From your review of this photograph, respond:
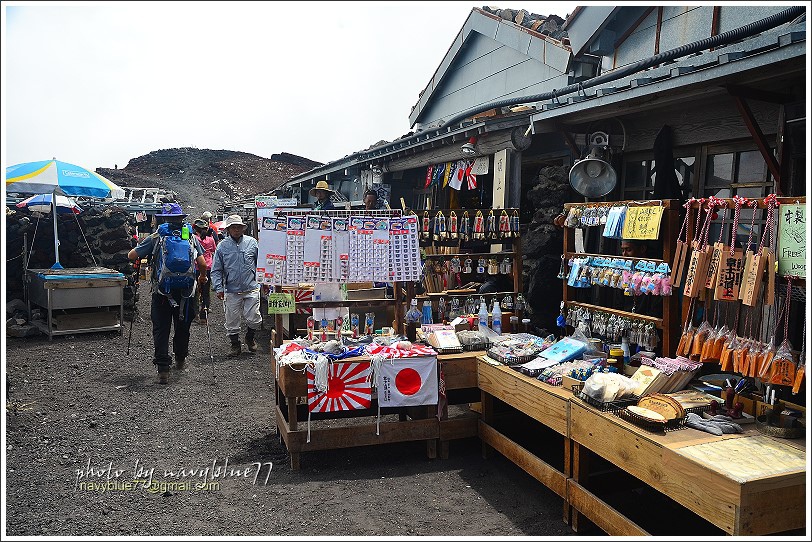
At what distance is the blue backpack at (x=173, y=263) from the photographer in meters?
7.53

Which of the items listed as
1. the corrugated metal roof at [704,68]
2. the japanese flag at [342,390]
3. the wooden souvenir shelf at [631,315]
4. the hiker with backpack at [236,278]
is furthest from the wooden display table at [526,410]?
the hiker with backpack at [236,278]

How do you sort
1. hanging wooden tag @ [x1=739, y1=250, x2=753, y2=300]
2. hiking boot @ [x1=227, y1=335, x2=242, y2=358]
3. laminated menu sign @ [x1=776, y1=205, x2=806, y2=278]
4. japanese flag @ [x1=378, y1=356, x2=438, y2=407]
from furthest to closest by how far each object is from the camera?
1. hiking boot @ [x1=227, y1=335, x2=242, y2=358]
2. japanese flag @ [x1=378, y1=356, x2=438, y2=407]
3. hanging wooden tag @ [x1=739, y1=250, x2=753, y2=300]
4. laminated menu sign @ [x1=776, y1=205, x2=806, y2=278]

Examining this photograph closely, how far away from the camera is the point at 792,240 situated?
349 cm

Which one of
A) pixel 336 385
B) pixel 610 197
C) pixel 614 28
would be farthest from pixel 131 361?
pixel 614 28

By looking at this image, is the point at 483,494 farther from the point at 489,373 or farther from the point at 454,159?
the point at 454,159

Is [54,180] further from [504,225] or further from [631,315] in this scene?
[631,315]

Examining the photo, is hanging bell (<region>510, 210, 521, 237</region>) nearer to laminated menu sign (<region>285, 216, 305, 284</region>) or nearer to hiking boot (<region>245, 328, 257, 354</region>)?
laminated menu sign (<region>285, 216, 305, 284</region>)

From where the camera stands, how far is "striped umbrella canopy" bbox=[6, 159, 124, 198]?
10758mm

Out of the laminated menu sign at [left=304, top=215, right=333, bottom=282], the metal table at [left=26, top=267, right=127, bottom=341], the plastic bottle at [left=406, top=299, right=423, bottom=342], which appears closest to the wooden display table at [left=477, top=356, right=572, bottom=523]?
the plastic bottle at [left=406, top=299, right=423, bottom=342]

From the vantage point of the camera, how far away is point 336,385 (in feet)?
16.9

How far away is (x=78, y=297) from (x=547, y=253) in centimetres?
808

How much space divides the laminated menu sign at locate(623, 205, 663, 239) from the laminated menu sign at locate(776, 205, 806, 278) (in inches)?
35.2

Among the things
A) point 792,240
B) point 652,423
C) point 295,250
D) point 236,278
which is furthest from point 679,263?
point 236,278

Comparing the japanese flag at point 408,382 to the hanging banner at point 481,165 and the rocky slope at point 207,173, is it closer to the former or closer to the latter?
the hanging banner at point 481,165
